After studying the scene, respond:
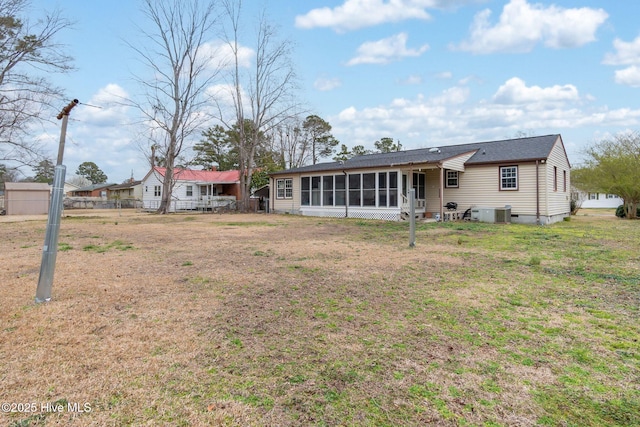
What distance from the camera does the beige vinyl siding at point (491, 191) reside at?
583 inches

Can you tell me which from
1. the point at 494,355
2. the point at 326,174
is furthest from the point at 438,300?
the point at 326,174

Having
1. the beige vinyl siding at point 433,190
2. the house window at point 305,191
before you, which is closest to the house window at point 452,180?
the beige vinyl siding at point 433,190

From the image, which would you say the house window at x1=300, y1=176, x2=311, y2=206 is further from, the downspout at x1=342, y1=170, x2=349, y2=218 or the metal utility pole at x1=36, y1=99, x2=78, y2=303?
the metal utility pole at x1=36, y1=99, x2=78, y2=303

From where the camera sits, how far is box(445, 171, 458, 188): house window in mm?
16903

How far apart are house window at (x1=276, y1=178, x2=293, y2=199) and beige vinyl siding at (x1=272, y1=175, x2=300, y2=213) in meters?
0.16

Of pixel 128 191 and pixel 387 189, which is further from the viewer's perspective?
pixel 128 191

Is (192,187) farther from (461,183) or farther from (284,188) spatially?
(461,183)

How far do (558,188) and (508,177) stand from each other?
11.4ft

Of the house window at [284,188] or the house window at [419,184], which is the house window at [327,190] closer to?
the house window at [284,188]

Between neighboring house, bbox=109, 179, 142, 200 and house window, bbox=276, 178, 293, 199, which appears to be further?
neighboring house, bbox=109, 179, 142, 200

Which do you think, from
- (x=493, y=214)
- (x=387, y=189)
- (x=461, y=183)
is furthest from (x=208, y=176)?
(x=493, y=214)

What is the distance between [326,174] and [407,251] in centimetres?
1229

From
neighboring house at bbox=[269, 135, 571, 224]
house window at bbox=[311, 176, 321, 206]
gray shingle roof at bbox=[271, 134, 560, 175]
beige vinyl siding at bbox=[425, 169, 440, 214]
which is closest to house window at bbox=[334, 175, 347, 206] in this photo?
neighboring house at bbox=[269, 135, 571, 224]

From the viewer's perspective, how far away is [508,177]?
15.4 m
